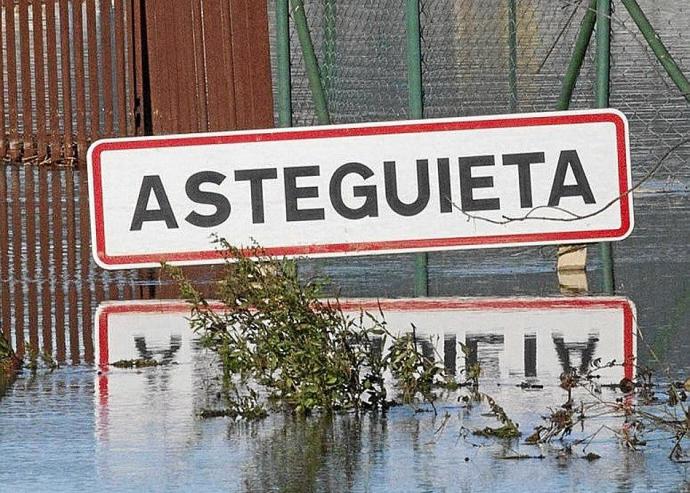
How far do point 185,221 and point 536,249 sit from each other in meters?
2.47

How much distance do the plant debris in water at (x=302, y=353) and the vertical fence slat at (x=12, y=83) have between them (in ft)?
31.9

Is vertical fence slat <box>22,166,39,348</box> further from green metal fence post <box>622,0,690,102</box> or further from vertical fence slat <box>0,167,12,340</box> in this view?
green metal fence post <box>622,0,690,102</box>

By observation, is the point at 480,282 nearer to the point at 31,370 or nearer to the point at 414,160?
the point at 414,160

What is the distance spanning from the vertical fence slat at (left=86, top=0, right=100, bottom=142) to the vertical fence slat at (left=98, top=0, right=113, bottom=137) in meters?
0.09

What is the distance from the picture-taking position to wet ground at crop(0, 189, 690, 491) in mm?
5480

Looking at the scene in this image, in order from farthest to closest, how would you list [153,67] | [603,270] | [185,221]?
[153,67] → [603,270] → [185,221]

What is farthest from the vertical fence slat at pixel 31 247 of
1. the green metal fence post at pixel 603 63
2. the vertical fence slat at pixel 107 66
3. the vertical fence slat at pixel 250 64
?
the green metal fence post at pixel 603 63

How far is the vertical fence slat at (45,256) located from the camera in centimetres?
837

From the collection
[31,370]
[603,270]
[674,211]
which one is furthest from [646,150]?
[31,370]

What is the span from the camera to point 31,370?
7.43m

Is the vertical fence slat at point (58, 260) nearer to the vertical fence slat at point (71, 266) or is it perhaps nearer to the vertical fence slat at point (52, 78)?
the vertical fence slat at point (71, 266)

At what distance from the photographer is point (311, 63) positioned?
10.4 m

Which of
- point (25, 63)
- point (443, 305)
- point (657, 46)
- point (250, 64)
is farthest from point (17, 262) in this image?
point (25, 63)

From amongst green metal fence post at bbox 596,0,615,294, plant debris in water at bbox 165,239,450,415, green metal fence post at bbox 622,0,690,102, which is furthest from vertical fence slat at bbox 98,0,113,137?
plant debris in water at bbox 165,239,450,415
